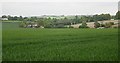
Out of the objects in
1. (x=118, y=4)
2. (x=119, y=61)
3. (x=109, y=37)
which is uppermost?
(x=118, y=4)

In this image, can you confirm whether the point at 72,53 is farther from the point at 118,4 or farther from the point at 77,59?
the point at 118,4

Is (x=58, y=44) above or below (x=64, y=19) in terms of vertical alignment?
below

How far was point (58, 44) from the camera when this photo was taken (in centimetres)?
329

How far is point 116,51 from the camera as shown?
3.15 meters

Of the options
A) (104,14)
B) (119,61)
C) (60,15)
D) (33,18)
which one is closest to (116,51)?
(119,61)

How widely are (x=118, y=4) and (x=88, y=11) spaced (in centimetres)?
49

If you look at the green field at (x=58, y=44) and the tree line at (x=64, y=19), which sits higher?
the tree line at (x=64, y=19)

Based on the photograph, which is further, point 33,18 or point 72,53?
point 33,18

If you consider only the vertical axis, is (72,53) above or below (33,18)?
below

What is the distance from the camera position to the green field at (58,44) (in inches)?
118

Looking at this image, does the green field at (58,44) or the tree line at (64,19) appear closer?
the green field at (58,44)

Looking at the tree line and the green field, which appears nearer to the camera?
the green field

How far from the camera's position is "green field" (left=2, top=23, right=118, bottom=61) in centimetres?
299

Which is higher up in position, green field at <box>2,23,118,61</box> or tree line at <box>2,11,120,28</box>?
tree line at <box>2,11,120,28</box>
